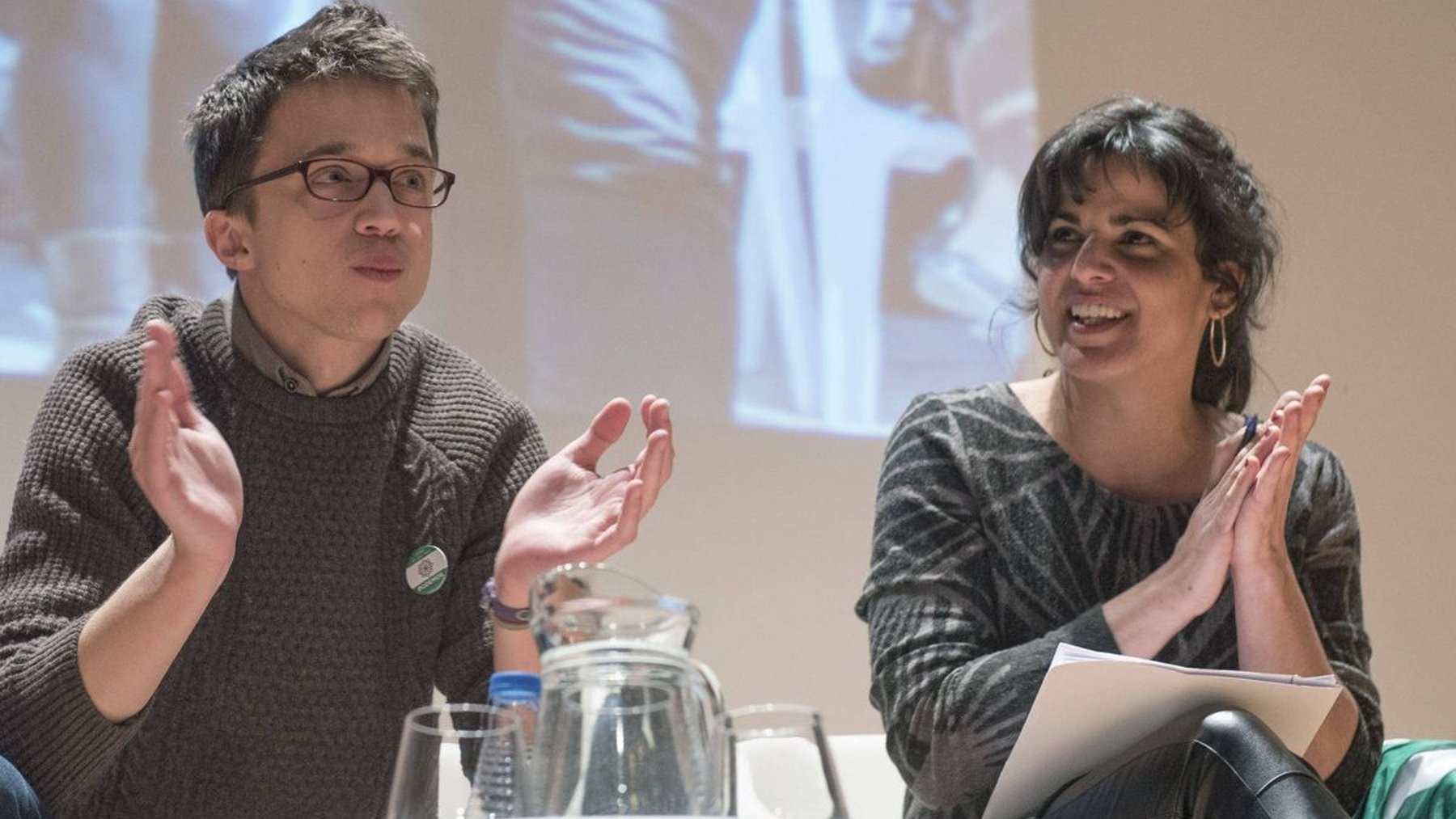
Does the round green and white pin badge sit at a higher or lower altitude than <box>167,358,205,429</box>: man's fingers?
lower

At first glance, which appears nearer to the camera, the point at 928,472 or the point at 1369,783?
the point at 1369,783

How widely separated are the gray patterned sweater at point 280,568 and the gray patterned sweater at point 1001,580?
1.39 feet

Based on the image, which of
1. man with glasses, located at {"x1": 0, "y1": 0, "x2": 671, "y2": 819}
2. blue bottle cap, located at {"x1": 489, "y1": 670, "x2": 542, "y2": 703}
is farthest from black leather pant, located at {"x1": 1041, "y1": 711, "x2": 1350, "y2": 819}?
blue bottle cap, located at {"x1": 489, "y1": 670, "x2": 542, "y2": 703}

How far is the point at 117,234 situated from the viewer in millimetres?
2484

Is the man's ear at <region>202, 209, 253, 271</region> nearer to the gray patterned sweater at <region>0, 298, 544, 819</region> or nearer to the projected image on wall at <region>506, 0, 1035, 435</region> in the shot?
the gray patterned sweater at <region>0, 298, 544, 819</region>


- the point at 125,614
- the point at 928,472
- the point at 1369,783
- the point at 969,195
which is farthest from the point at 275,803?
the point at 969,195

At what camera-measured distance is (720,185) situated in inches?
111

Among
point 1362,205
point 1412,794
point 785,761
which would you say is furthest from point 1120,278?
point 1362,205

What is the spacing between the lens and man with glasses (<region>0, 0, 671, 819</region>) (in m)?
1.47

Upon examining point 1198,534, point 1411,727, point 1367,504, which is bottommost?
point 1411,727

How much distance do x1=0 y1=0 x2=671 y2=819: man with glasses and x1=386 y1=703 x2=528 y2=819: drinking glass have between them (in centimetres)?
52

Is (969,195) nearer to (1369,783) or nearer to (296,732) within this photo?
(1369,783)

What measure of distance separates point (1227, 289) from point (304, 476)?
3.48ft

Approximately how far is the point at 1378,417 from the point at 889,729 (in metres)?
2.07
